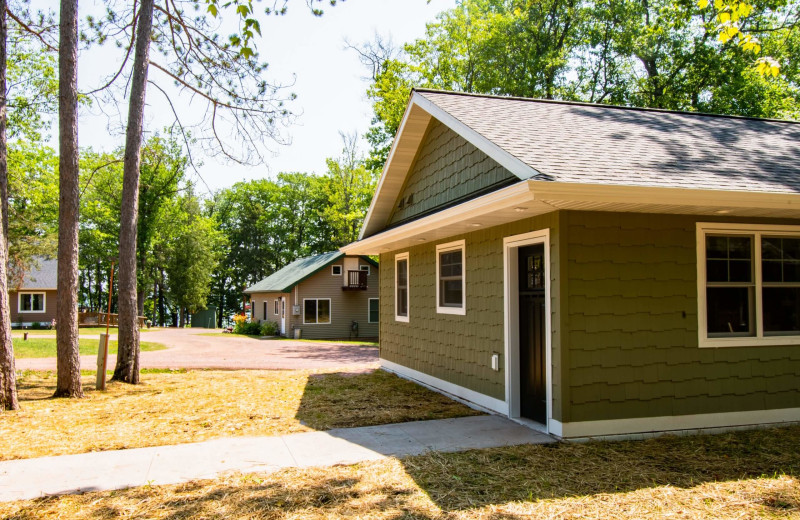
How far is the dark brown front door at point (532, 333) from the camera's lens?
23.4 ft

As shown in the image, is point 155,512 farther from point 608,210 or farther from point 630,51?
point 630,51

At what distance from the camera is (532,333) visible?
734 cm

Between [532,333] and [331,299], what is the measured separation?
24.5m

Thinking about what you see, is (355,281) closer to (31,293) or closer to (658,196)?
(31,293)

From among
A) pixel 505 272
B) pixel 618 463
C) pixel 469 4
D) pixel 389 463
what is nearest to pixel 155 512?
pixel 389 463

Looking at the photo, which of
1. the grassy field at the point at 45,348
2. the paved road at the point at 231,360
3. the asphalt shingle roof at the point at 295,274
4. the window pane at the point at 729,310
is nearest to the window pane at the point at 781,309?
the window pane at the point at 729,310

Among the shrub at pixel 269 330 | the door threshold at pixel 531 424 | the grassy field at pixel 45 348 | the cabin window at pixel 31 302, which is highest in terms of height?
the cabin window at pixel 31 302

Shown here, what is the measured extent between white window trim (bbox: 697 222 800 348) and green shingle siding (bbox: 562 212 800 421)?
77mm

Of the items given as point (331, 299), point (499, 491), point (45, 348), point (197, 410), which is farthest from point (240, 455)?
point (331, 299)

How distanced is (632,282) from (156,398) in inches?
297

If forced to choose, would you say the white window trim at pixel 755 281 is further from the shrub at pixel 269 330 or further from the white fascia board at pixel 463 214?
the shrub at pixel 269 330

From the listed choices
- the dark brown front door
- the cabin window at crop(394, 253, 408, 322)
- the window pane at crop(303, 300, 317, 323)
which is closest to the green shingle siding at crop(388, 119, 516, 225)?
the cabin window at crop(394, 253, 408, 322)

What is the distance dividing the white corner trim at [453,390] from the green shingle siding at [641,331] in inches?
66.2

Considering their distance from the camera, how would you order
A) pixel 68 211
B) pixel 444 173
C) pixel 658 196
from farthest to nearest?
pixel 444 173, pixel 68 211, pixel 658 196
